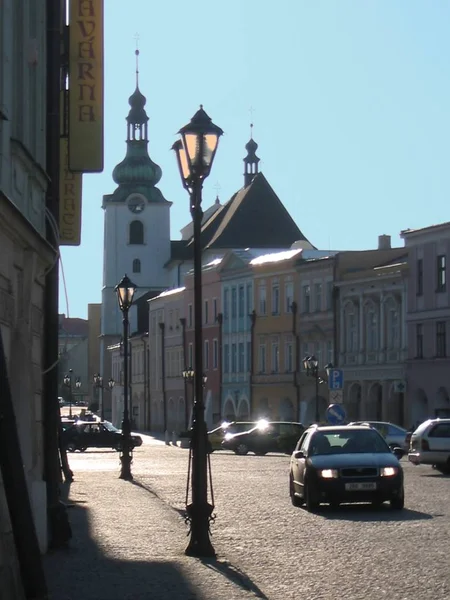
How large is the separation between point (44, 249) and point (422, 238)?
59.6 meters

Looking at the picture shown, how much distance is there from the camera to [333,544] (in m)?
18.9

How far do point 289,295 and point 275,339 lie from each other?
10.6ft

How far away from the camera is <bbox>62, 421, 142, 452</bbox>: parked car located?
70.6 m

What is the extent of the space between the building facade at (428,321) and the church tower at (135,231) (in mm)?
71158

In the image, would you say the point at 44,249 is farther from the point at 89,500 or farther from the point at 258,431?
the point at 258,431

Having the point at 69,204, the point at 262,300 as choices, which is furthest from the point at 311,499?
the point at 262,300

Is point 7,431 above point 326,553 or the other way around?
above

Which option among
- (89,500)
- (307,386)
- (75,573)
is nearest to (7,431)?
(75,573)

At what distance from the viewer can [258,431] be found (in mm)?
62312

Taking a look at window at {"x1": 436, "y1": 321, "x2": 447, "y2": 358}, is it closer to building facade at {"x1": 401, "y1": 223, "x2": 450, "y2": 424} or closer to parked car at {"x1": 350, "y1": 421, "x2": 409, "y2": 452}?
building facade at {"x1": 401, "y1": 223, "x2": 450, "y2": 424}

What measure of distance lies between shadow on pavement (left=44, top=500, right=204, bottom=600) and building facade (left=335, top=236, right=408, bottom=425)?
2299 inches

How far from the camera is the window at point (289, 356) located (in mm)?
91113

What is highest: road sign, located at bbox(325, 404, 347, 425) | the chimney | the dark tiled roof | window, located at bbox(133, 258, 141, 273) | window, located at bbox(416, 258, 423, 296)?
the dark tiled roof

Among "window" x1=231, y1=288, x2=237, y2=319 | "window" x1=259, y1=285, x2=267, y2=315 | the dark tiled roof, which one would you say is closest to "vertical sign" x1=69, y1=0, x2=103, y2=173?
"window" x1=259, y1=285, x2=267, y2=315
